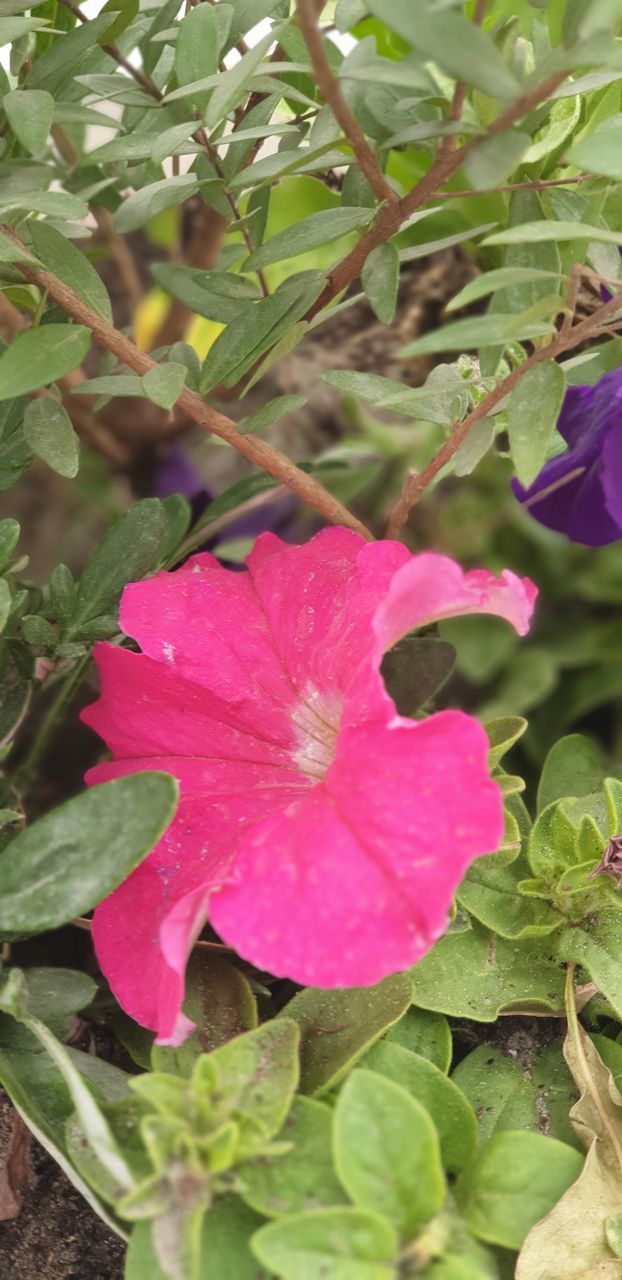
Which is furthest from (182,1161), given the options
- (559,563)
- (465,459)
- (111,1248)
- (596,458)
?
(559,563)

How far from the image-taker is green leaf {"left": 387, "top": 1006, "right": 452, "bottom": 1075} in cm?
56

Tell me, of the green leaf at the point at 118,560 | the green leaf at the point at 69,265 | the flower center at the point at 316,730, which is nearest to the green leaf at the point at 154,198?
the green leaf at the point at 69,265

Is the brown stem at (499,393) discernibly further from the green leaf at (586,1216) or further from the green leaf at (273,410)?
the green leaf at (586,1216)

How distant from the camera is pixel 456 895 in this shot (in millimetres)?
572

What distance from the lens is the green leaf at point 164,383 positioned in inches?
20.3

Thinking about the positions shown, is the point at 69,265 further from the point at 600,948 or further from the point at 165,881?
the point at 600,948

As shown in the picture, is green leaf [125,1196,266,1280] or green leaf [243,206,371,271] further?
green leaf [243,206,371,271]

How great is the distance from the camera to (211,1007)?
1.79 ft

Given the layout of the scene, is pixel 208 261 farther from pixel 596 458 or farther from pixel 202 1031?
pixel 202 1031

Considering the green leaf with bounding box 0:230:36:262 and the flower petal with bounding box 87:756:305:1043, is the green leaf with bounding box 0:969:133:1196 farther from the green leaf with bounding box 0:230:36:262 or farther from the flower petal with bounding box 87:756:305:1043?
the green leaf with bounding box 0:230:36:262

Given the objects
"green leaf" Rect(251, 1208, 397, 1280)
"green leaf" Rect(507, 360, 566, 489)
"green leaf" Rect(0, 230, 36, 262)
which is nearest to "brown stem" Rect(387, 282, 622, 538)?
"green leaf" Rect(507, 360, 566, 489)

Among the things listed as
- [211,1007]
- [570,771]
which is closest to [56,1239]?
[211,1007]

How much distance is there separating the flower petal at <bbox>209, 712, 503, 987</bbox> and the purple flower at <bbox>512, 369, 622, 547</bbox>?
0.24 metres

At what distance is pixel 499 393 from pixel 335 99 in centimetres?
15
